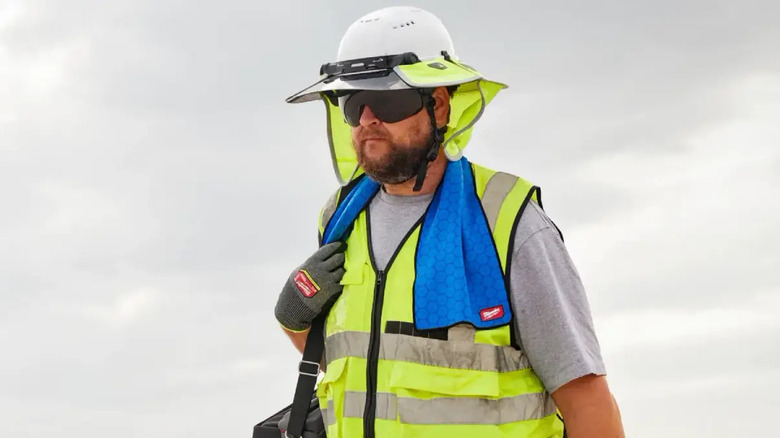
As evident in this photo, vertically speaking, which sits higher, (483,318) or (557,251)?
(557,251)

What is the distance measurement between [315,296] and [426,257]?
2.17 ft

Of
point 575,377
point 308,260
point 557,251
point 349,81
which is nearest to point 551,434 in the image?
point 575,377

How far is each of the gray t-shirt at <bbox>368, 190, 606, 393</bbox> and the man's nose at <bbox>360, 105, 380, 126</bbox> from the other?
676mm

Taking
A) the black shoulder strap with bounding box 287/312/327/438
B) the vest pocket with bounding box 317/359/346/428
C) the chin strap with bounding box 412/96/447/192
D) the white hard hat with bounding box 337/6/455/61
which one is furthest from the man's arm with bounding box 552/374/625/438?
the white hard hat with bounding box 337/6/455/61

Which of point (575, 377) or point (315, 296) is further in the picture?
point (315, 296)

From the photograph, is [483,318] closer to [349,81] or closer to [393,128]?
[393,128]

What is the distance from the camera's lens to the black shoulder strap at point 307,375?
16.3ft

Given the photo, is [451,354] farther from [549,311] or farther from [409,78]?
[409,78]

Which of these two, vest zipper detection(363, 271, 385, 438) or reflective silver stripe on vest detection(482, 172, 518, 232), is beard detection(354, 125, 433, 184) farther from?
vest zipper detection(363, 271, 385, 438)

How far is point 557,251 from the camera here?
4.53 m

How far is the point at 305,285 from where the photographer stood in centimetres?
488

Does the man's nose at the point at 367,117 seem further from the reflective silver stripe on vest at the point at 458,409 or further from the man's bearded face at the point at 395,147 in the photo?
the reflective silver stripe on vest at the point at 458,409

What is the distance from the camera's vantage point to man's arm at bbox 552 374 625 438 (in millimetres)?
4305

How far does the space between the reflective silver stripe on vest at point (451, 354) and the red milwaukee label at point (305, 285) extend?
1.81ft
